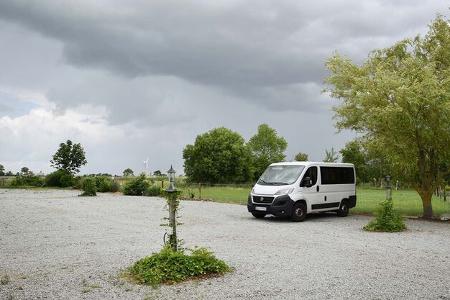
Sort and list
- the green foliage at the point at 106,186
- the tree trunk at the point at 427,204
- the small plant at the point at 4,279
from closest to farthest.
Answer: the small plant at the point at 4,279 → the tree trunk at the point at 427,204 → the green foliage at the point at 106,186

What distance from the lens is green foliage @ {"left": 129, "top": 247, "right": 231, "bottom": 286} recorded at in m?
7.83

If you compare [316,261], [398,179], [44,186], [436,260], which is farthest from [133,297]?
[44,186]

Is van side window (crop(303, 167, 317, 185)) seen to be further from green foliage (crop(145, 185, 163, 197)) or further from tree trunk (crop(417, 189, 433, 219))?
green foliage (crop(145, 185, 163, 197))

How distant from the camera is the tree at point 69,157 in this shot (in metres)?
64.3

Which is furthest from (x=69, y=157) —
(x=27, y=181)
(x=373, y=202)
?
(x=373, y=202)

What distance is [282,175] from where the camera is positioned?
1869cm

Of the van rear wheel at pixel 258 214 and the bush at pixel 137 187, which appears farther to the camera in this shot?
the bush at pixel 137 187

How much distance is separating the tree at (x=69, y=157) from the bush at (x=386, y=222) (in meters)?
54.5

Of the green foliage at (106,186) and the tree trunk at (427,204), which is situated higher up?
the green foliage at (106,186)

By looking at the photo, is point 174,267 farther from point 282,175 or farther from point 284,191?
→ point 282,175

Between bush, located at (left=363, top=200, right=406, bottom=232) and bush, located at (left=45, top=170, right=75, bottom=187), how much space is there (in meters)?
41.0

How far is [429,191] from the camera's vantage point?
20.2m

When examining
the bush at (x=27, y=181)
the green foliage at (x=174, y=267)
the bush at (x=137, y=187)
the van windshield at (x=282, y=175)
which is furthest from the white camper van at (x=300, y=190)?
the bush at (x=27, y=181)

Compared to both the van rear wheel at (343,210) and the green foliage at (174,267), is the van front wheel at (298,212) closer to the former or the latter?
the van rear wheel at (343,210)
